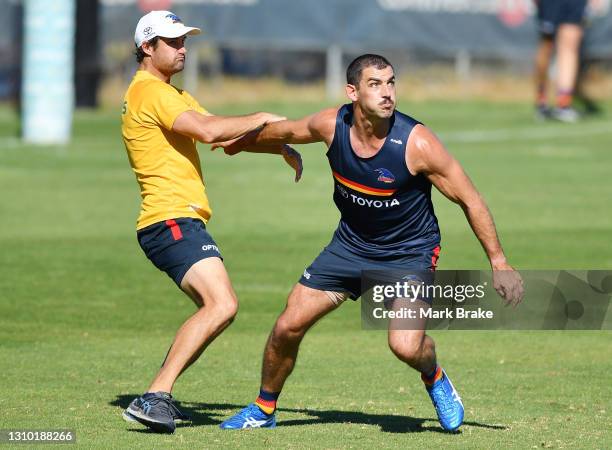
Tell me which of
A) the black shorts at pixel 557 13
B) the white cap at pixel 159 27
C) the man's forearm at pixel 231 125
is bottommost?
the black shorts at pixel 557 13

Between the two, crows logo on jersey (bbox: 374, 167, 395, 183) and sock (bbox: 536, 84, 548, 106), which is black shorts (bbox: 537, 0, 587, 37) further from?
crows logo on jersey (bbox: 374, 167, 395, 183)

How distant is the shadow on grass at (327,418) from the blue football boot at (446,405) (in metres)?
0.13

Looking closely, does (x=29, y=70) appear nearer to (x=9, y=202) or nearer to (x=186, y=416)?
(x=9, y=202)

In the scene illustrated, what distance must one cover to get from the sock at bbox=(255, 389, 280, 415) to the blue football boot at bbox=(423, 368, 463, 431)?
36.9 inches

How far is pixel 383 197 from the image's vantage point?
8.08m

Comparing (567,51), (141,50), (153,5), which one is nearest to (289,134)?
(141,50)

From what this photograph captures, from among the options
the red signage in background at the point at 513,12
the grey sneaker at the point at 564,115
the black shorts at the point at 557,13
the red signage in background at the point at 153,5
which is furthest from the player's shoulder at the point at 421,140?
the red signage in background at the point at 513,12

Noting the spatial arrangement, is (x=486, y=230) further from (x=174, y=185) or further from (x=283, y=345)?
(x=174, y=185)

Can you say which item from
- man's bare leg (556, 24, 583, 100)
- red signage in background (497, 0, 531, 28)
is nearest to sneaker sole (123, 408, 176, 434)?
man's bare leg (556, 24, 583, 100)

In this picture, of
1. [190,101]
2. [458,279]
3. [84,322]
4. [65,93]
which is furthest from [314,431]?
[65,93]

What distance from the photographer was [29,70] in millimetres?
24625

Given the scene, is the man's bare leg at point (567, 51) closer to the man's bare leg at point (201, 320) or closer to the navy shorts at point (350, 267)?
the navy shorts at point (350, 267)

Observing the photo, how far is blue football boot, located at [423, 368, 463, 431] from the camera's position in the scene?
8117 mm

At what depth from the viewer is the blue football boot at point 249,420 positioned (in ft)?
27.1
